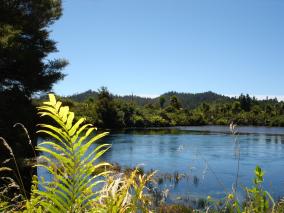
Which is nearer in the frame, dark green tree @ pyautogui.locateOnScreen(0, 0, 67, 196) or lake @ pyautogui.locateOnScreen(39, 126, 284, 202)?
dark green tree @ pyautogui.locateOnScreen(0, 0, 67, 196)

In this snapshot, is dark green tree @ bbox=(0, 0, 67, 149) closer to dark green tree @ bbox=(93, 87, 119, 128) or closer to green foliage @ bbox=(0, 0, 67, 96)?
green foliage @ bbox=(0, 0, 67, 96)

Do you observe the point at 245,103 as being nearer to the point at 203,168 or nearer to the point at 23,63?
the point at 203,168

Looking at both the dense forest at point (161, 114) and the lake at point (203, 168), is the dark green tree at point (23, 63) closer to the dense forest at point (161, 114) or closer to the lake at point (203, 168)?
the lake at point (203, 168)

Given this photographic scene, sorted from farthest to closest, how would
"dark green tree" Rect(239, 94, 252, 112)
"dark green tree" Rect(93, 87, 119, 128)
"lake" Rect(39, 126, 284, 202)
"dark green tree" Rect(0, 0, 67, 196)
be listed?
"dark green tree" Rect(239, 94, 252, 112) → "dark green tree" Rect(93, 87, 119, 128) → "lake" Rect(39, 126, 284, 202) → "dark green tree" Rect(0, 0, 67, 196)

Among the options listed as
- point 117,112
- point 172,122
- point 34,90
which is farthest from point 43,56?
point 172,122

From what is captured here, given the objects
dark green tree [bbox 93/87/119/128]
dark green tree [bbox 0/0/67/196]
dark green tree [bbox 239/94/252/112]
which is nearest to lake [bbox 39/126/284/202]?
dark green tree [bbox 0/0/67/196]

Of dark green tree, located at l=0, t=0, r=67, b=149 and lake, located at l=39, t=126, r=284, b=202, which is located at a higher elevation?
dark green tree, located at l=0, t=0, r=67, b=149

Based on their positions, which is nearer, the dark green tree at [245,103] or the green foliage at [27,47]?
the green foliage at [27,47]

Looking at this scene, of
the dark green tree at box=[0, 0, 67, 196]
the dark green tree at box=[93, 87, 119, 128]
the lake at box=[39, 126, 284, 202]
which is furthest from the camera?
A: the dark green tree at box=[93, 87, 119, 128]

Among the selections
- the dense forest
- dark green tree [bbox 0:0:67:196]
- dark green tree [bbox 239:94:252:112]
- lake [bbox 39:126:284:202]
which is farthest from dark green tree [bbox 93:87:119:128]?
dark green tree [bbox 239:94:252:112]

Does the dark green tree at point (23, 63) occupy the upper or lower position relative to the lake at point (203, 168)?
upper

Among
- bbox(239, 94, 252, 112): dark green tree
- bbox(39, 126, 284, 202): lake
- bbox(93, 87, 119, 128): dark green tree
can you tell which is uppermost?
bbox(239, 94, 252, 112): dark green tree

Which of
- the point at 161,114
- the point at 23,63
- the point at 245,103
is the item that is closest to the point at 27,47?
the point at 23,63

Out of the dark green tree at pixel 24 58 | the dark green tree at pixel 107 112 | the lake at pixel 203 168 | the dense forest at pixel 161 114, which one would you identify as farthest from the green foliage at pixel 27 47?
the dark green tree at pixel 107 112
